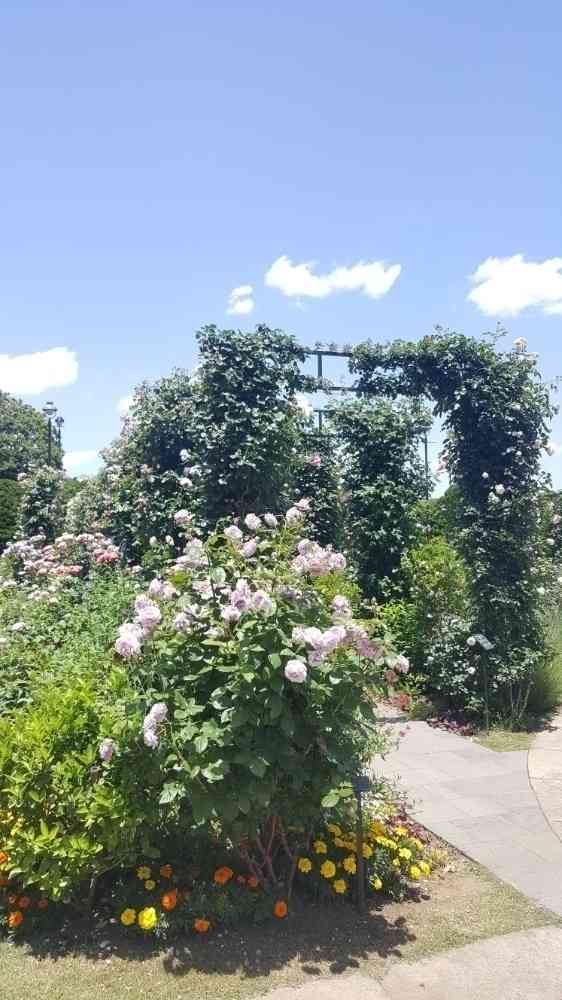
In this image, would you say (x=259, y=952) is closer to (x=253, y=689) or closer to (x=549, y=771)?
(x=253, y=689)

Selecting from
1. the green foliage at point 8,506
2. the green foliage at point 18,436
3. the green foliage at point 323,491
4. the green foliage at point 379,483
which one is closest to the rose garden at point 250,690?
the green foliage at point 379,483

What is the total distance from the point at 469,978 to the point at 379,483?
591cm

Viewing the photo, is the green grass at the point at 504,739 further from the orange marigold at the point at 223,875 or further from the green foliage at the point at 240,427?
the orange marigold at the point at 223,875

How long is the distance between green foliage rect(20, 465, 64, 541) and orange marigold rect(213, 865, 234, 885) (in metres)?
10.6

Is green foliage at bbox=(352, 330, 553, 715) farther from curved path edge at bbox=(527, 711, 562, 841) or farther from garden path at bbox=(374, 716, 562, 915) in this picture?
garden path at bbox=(374, 716, 562, 915)

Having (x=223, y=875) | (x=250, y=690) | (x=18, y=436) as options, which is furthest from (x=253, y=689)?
(x=18, y=436)

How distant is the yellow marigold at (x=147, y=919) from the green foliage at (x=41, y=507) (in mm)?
10760

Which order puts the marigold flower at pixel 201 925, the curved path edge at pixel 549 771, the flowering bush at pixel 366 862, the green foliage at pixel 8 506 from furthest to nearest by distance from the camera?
the green foliage at pixel 8 506, the curved path edge at pixel 549 771, the flowering bush at pixel 366 862, the marigold flower at pixel 201 925

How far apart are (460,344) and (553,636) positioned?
279cm

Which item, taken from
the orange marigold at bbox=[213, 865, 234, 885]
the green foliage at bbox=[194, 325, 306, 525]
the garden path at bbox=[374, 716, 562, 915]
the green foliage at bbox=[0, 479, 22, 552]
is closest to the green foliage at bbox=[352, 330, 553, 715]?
the garden path at bbox=[374, 716, 562, 915]

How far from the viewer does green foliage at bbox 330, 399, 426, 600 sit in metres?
7.94

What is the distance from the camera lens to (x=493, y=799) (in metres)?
4.12

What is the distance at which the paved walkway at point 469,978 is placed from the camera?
233 cm

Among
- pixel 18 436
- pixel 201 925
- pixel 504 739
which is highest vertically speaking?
pixel 18 436
